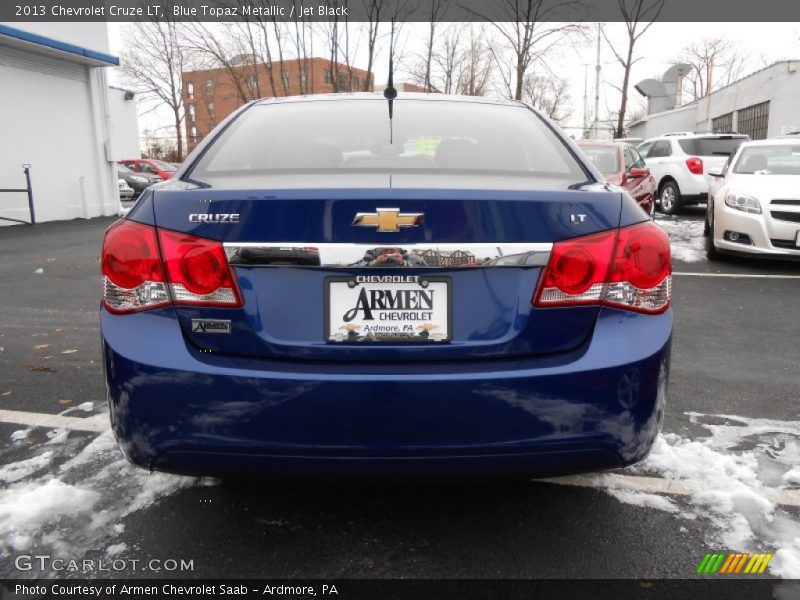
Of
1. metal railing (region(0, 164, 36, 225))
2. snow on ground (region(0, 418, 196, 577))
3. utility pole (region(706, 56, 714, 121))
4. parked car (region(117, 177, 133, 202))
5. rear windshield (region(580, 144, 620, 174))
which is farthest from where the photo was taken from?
utility pole (region(706, 56, 714, 121))

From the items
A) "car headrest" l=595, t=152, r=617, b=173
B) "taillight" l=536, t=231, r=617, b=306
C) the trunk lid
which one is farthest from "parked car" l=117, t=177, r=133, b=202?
"taillight" l=536, t=231, r=617, b=306

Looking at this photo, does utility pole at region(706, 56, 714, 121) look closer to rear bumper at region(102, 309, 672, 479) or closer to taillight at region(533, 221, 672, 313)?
taillight at region(533, 221, 672, 313)

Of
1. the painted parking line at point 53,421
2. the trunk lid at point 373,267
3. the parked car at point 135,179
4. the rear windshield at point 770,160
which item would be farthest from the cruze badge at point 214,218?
the parked car at point 135,179

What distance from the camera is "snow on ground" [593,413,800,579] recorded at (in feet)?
7.32

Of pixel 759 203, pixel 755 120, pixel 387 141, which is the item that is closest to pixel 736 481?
pixel 387 141

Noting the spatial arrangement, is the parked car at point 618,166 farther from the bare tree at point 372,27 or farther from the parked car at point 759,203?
the bare tree at point 372,27

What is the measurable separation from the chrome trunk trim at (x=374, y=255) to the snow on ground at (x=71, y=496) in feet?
3.85

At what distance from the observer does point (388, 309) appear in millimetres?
1823

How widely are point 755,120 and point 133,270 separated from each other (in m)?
29.3

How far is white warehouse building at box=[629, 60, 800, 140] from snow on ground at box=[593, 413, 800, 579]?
23636mm

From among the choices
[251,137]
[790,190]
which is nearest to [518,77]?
[790,190]

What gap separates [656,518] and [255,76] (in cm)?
2874

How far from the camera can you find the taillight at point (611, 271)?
185 centimetres

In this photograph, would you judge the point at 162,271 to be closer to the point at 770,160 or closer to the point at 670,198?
the point at 770,160
